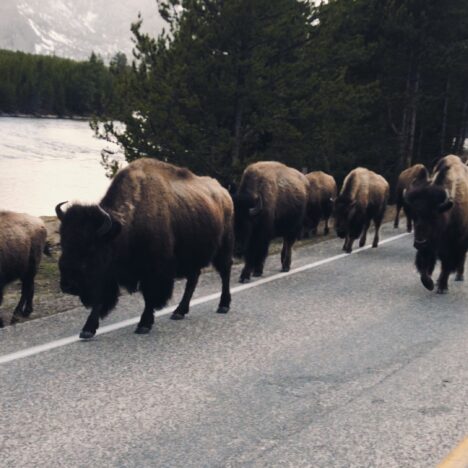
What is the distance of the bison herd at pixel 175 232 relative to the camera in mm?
6242

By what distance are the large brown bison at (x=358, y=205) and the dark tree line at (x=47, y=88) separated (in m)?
89.8

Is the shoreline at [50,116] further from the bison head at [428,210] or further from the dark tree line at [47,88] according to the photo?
the bison head at [428,210]

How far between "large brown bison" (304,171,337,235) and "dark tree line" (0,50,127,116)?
87.9 meters

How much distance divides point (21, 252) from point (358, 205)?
21.6ft

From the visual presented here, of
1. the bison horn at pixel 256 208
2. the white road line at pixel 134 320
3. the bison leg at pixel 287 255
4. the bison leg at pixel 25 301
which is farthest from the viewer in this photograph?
the bison leg at pixel 287 255

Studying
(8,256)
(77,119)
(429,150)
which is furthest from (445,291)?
(77,119)

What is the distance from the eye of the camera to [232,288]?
8977 millimetres

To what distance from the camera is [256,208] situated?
962 centimetres

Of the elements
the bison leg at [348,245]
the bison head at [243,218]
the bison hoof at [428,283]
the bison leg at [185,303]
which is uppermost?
the bison head at [243,218]

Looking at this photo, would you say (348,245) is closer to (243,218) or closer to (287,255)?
(287,255)

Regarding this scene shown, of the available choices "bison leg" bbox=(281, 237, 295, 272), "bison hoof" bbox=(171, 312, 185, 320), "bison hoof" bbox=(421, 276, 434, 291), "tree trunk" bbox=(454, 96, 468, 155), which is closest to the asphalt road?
"bison hoof" bbox=(171, 312, 185, 320)

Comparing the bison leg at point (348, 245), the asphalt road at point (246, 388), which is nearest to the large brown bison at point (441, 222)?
the asphalt road at point (246, 388)

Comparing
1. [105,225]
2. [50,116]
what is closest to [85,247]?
[105,225]

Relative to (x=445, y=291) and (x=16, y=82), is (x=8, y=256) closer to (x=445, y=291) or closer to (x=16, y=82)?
(x=445, y=291)
